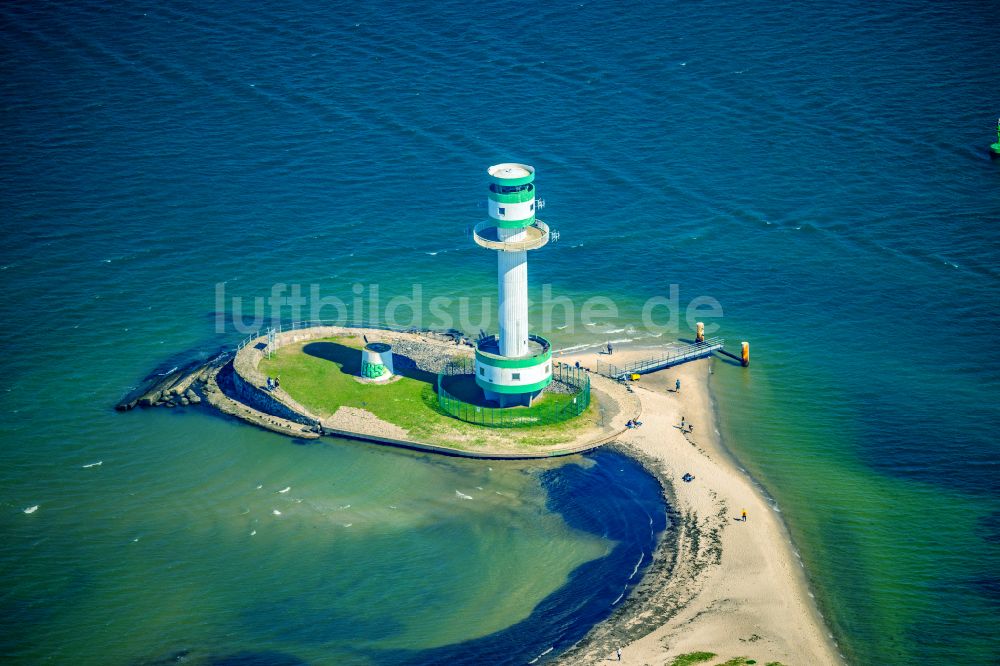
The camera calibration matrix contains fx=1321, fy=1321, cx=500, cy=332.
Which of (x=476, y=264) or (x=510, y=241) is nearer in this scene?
(x=510, y=241)

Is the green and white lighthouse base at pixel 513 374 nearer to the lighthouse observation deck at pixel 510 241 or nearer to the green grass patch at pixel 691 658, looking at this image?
the lighthouse observation deck at pixel 510 241

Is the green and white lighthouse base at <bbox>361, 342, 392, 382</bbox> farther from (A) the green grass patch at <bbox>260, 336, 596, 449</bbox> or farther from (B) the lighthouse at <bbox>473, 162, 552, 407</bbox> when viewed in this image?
(B) the lighthouse at <bbox>473, 162, 552, 407</bbox>

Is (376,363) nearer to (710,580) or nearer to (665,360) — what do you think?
(665,360)

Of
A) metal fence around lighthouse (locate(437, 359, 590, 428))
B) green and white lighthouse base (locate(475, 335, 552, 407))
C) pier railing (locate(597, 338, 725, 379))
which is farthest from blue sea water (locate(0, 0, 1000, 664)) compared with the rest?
green and white lighthouse base (locate(475, 335, 552, 407))

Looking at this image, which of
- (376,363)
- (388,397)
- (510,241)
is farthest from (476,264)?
(510,241)

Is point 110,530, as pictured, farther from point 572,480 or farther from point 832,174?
point 832,174

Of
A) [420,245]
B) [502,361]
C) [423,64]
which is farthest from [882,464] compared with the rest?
[423,64]
